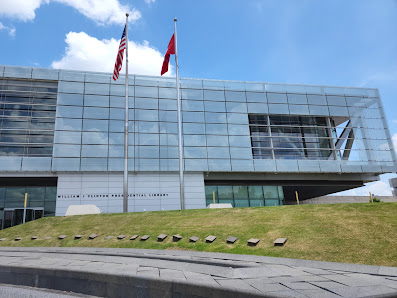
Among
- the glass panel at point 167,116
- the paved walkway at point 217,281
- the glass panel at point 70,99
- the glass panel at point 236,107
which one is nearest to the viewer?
the paved walkway at point 217,281

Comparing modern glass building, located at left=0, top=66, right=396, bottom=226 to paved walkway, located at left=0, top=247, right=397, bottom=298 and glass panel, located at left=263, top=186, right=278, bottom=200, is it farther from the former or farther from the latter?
paved walkway, located at left=0, top=247, right=397, bottom=298

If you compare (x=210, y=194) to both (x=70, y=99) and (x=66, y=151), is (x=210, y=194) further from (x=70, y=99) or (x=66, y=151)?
(x=70, y=99)

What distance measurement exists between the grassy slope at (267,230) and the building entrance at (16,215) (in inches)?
598

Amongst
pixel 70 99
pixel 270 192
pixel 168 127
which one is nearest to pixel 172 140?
pixel 168 127

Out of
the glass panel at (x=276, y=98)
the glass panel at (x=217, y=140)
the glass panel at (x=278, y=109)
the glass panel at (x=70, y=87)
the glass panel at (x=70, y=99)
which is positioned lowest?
the glass panel at (x=217, y=140)

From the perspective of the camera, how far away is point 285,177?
41875 mm

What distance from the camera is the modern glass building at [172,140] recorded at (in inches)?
1411

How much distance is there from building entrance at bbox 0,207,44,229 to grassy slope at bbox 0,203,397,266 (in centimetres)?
1518

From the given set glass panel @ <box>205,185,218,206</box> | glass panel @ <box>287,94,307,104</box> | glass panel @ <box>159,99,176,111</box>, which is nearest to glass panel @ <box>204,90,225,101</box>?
glass panel @ <box>159,99,176,111</box>

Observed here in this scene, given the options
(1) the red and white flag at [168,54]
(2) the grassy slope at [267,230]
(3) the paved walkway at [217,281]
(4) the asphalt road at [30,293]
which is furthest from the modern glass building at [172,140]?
(4) the asphalt road at [30,293]

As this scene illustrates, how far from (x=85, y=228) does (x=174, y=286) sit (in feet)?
53.2

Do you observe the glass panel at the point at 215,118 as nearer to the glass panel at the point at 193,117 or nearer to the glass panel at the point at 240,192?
the glass panel at the point at 193,117

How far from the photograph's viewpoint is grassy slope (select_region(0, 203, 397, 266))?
10508mm

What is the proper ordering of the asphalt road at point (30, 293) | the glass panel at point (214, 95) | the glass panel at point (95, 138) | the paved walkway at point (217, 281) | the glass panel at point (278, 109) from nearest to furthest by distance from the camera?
the paved walkway at point (217, 281) < the asphalt road at point (30, 293) < the glass panel at point (95, 138) < the glass panel at point (214, 95) < the glass panel at point (278, 109)
